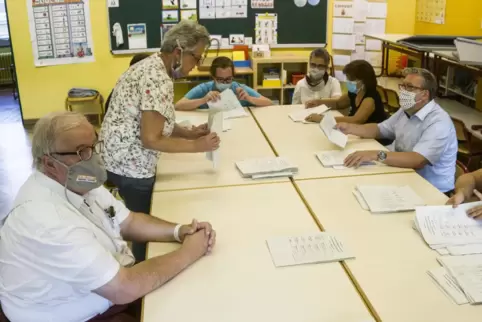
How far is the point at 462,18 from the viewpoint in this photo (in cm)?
567

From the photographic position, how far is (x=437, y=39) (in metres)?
4.87

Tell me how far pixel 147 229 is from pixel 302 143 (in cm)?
150

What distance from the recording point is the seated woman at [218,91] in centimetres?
389

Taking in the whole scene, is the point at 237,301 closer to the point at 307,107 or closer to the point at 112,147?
the point at 112,147

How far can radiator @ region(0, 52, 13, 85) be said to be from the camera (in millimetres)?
9328

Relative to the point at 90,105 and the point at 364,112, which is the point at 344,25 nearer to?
the point at 364,112

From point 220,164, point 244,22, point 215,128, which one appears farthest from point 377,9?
point 215,128

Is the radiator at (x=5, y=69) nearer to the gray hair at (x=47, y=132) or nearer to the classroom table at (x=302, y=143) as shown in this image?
the classroom table at (x=302, y=143)

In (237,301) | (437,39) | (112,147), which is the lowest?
(237,301)

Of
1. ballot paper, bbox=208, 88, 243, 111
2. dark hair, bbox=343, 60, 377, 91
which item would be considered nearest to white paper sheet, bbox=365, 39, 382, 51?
dark hair, bbox=343, 60, 377, 91

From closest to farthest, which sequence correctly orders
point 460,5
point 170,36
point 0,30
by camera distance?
point 170,36 → point 460,5 → point 0,30

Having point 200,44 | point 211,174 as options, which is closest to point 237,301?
point 211,174

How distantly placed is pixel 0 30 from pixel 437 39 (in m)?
8.63

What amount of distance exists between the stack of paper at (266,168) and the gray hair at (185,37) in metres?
0.70
